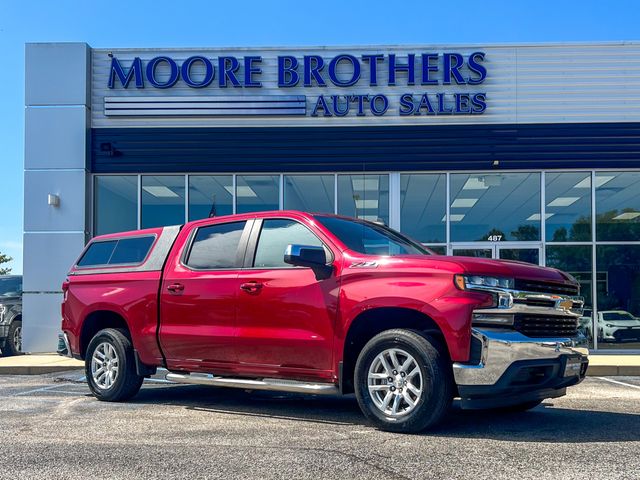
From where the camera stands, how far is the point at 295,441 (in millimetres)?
4770

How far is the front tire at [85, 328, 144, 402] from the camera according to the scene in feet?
22.1

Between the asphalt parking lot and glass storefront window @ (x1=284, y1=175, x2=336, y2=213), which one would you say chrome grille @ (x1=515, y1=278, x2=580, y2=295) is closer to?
the asphalt parking lot

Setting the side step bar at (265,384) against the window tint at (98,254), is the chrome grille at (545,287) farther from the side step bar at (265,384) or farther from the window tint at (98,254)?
the window tint at (98,254)

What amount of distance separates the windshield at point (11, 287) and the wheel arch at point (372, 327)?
1174 cm

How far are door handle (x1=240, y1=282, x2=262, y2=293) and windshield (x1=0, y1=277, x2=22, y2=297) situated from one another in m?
10.8

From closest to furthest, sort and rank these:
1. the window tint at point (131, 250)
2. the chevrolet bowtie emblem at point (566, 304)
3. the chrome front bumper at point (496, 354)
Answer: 1. the chrome front bumper at point (496, 354)
2. the chevrolet bowtie emblem at point (566, 304)
3. the window tint at point (131, 250)

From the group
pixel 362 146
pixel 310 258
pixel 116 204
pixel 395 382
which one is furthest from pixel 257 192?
pixel 395 382

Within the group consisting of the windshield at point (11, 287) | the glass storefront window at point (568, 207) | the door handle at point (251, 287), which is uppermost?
the glass storefront window at point (568, 207)

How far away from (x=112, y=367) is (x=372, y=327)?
313cm

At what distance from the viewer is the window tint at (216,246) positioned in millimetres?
6234

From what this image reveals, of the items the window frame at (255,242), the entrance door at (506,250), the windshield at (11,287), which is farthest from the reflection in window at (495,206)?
the windshield at (11,287)

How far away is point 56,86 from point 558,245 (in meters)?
12.1

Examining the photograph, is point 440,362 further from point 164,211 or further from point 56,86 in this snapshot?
point 56,86

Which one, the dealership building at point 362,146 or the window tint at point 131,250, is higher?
the dealership building at point 362,146
